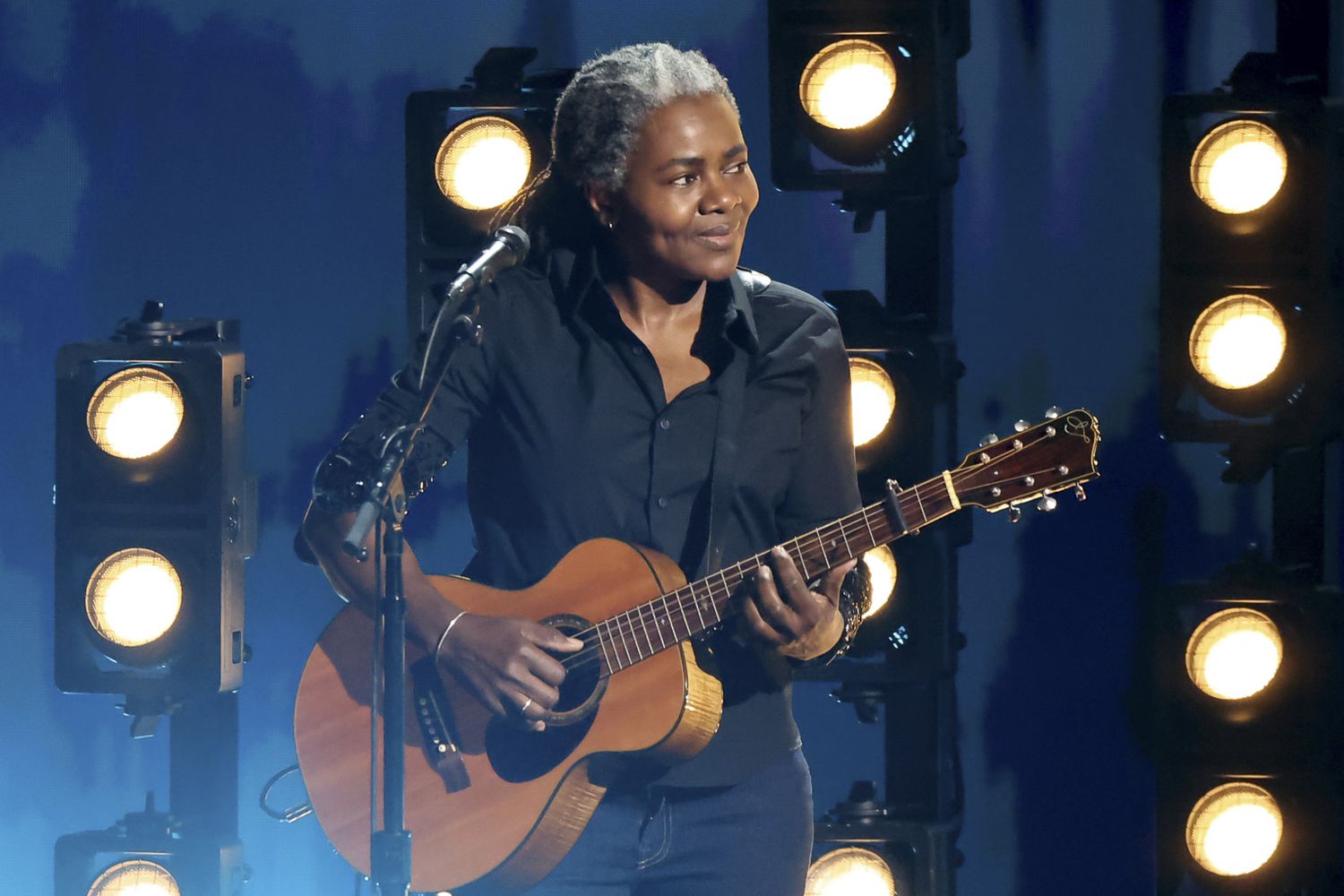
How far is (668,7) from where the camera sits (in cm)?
376

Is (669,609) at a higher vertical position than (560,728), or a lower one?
higher

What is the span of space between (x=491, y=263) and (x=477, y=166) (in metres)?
0.99

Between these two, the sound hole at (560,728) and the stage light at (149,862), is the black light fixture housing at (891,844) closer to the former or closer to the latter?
the sound hole at (560,728)

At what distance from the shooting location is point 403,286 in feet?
12.6

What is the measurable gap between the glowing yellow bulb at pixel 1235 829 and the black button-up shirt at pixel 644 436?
3.82ft

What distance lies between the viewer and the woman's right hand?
216 centimetres

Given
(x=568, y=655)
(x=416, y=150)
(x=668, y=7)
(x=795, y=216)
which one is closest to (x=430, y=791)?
(x=568, y=655)

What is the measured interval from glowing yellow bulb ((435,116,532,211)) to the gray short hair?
24.6 inches

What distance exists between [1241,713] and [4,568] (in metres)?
2.92

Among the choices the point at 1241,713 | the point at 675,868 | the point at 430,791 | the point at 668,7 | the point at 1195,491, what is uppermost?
the point at 668,7

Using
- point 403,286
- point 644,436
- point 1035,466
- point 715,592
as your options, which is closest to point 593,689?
point 715,592

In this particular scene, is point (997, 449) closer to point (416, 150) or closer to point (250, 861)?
point (416, 150)

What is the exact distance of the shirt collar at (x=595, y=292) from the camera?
2178mm

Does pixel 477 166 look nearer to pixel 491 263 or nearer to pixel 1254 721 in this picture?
pixel 491 263
